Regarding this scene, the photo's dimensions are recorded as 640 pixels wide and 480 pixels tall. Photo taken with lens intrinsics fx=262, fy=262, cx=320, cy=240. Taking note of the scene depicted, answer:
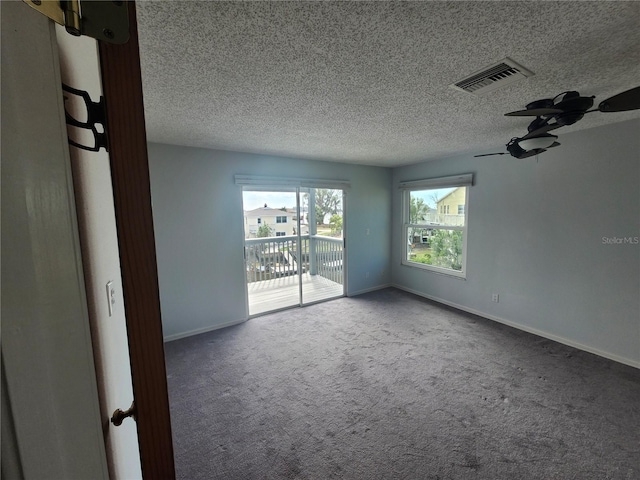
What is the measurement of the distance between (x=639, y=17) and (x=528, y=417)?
2.45 metres

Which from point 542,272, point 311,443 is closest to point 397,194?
point 542,272

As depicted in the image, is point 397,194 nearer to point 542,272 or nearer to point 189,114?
point 542,272

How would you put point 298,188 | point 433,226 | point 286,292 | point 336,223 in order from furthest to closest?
point 336,223 < point 286,292 < point 433,226 < point 298,188

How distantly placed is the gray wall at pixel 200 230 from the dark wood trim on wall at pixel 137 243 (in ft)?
9.58

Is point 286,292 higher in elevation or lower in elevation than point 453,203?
lower

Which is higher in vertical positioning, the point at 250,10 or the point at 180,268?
the point at 250,10

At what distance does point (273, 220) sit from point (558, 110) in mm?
4084

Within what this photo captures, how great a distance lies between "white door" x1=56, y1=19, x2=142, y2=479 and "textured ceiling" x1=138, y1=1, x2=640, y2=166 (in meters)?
0.60

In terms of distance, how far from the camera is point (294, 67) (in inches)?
58.2

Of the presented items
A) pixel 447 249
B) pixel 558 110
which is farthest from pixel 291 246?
pixel 558 110

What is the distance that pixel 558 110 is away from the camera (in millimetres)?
1678

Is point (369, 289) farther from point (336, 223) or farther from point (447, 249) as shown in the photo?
point (447, 249)

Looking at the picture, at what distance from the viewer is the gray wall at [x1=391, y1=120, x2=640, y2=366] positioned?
101 inches

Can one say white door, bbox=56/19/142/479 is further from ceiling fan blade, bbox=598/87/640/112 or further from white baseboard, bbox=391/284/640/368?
white baseboard, bbox=391/284/640/368
